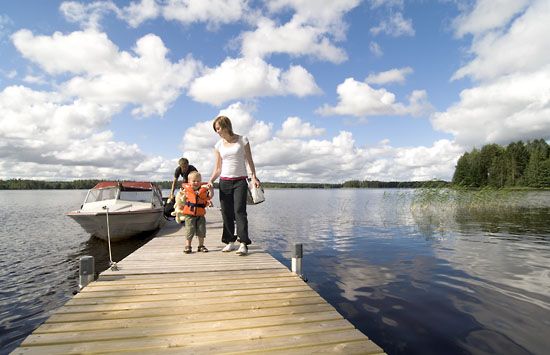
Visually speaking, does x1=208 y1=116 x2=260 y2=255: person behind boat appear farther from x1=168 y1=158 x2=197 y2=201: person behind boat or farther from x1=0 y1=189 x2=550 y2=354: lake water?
x1=168 y1=158 x2=197 y2=201: person behind boat

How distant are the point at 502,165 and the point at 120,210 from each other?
8176 centimetres

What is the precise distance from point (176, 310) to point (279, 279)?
6.24 feet

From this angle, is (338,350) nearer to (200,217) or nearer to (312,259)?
(200,217)

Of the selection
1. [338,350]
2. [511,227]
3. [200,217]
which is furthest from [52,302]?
[511,227]

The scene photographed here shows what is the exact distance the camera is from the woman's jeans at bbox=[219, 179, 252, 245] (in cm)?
629

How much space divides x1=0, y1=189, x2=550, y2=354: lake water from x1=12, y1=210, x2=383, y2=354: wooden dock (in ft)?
6.92

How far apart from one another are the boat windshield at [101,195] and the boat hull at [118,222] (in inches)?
62.2

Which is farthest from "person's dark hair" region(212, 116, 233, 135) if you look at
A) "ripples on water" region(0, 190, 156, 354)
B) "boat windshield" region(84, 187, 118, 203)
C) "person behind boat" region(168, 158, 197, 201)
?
"boat windshield" region(84, 187, 118, 203)

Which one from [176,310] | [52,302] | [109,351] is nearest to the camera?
[109,351]

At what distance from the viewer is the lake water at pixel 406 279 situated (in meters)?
5.33

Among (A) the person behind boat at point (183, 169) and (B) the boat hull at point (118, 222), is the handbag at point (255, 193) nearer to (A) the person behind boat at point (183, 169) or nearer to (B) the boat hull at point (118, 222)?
(A) the person behind boat at point (183, 169)

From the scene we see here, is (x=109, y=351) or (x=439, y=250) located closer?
(x=109, y=351)

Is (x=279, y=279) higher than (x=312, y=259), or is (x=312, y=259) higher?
(x=279, y=279)

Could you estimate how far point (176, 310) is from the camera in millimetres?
3744
